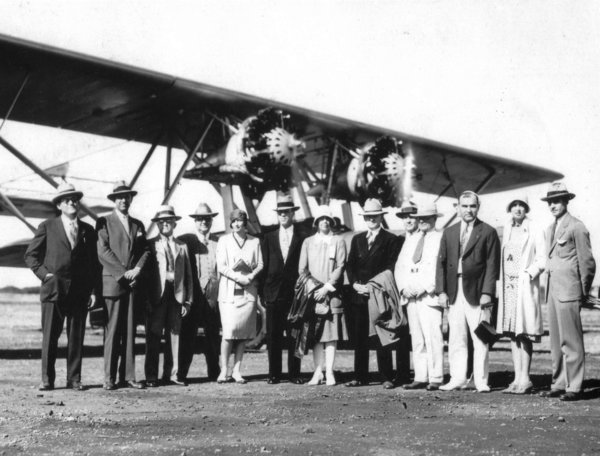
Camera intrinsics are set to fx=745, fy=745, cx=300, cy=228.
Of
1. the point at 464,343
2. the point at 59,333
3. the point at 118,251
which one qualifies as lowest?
the point at 464,343

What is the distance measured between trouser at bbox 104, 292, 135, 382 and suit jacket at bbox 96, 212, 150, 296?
12 centimetres

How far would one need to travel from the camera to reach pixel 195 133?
13.2 m

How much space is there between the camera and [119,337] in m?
7.08

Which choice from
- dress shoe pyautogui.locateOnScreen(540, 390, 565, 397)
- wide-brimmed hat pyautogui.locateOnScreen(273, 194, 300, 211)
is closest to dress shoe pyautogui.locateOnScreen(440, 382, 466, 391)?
dress shoe pyautogui.locateOnScreen(540, 390, 565, 397)

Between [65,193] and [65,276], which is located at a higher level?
[65,193]

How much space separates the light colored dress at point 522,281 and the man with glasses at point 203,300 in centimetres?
313

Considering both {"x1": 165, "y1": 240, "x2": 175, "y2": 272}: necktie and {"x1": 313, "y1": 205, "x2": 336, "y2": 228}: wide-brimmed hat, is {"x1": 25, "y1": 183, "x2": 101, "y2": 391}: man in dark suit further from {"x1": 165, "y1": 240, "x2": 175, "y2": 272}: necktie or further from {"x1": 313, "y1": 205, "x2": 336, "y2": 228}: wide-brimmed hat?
{"x1": 313, "y1": 205, "x2": 336, "y2": 228}: wide-brimmed hat

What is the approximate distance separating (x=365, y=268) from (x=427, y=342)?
37.7 inches

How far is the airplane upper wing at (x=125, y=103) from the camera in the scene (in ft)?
33.4

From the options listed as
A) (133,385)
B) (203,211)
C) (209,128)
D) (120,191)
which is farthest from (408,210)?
(209,128)

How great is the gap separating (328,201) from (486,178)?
14.4ft

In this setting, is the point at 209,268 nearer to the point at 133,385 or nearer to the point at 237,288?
the point at 237,288

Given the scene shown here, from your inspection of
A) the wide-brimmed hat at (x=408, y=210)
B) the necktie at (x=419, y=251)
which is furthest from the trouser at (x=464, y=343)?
the wide-brimmed hat at (x=408, y=210)

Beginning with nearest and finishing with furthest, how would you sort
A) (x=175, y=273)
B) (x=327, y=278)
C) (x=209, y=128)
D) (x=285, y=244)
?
(x=327, y=278) → (x=175, y=273) → (x=285, y=244) → (x=209, y=128)
